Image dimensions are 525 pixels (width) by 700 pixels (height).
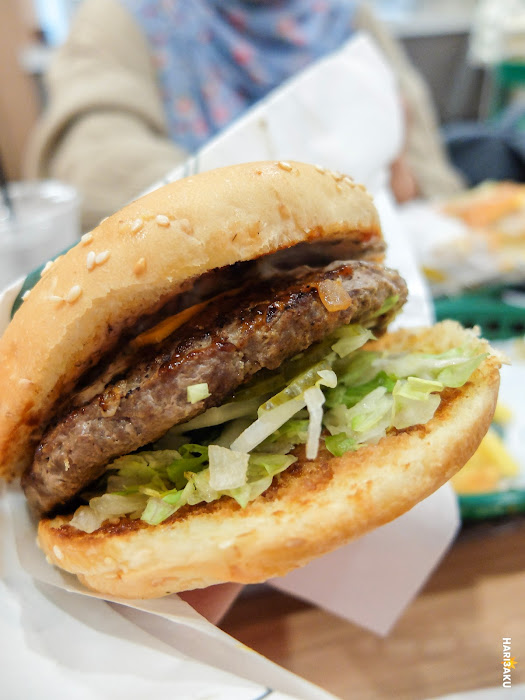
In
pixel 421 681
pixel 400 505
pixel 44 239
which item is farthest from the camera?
pixel 44 239

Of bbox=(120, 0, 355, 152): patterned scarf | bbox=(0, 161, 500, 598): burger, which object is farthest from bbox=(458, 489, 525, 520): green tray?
bbox=(120, 0, 355, 152): patterned scarf

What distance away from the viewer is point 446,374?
2.74 ft

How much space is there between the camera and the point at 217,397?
29.6 inches

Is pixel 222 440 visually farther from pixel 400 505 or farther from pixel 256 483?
pixel 400 505

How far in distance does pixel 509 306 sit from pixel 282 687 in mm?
1726

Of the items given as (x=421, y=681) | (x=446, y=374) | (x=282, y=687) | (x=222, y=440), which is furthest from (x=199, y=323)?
(x=421, y=681)

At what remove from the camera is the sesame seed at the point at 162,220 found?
0.70 meters

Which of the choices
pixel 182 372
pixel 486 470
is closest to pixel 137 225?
pixel 182 372

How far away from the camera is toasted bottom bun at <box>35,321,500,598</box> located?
2.20 feet

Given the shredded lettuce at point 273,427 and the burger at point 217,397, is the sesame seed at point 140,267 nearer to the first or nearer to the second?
the burger at point 217,397

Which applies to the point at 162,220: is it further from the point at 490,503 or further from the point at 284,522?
the point at 490,503

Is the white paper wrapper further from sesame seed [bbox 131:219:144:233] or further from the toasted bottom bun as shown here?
sesame seed [bbox 131:219:144:233]

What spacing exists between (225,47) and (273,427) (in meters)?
3.36

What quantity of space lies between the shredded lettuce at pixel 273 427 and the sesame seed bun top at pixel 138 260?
161 millimetres
